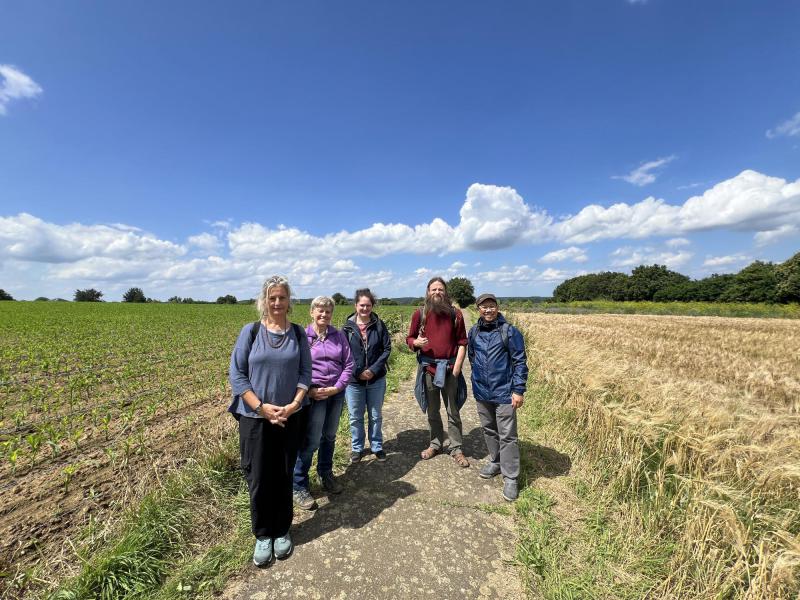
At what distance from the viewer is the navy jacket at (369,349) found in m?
4.16

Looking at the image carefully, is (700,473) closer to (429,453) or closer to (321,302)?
(429,453)

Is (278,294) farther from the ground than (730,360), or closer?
farther from the ground

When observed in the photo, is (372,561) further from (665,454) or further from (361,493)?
(665,454)

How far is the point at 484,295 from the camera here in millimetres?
3973

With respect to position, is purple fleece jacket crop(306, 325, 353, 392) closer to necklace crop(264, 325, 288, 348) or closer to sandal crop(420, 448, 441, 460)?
necklace crop(264, 325, 288, 348)

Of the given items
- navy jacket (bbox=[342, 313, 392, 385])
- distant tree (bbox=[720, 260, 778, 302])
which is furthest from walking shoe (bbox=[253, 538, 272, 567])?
distant tree (bbox=[720, 260, 778, 302])

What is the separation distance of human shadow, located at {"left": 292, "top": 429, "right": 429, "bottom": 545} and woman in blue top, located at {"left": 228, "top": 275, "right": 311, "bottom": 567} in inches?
15.7

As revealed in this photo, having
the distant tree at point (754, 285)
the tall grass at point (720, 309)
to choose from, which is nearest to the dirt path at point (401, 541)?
the tall grass at point (720, 309)

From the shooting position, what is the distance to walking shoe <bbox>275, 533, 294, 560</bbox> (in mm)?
2799

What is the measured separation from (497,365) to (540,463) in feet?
5.63

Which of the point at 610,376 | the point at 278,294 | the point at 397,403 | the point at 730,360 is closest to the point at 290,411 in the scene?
the point at 278,294

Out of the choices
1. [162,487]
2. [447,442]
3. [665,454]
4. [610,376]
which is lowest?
[447,442]

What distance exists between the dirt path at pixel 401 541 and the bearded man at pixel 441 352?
76cm

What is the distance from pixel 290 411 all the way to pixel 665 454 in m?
3.35
